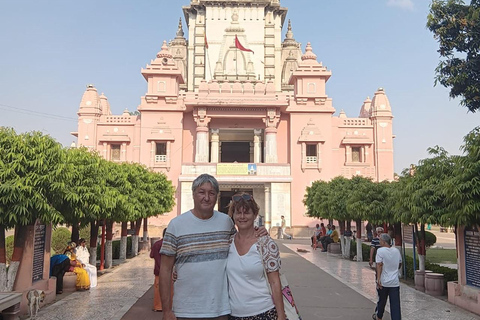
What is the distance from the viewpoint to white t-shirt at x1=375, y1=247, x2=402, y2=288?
6.67m

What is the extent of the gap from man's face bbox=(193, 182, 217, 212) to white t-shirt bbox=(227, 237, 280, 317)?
1.45ft

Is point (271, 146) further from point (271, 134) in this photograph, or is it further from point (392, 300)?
point (392, 300)

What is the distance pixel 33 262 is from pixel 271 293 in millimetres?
7024

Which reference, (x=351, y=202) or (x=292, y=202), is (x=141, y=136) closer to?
(x=292, y=202)

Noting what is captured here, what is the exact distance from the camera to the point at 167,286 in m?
3.31

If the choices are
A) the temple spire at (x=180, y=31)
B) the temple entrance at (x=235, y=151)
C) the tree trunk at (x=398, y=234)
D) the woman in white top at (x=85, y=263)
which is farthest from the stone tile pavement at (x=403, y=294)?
the temple spire at (x=180, y=31)

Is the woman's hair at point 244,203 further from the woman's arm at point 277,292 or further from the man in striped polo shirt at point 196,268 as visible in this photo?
the woman's arm at point 277,292

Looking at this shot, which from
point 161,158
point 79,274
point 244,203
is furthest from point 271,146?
point 244,203

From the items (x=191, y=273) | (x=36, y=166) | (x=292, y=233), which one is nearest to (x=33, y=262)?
(x=36, y=166)

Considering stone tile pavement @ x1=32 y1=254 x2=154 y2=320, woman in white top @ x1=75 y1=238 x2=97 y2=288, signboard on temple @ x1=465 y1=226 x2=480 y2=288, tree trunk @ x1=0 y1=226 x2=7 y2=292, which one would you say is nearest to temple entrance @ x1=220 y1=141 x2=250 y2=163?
stone tile pavement @ x1=32 y1=254 x2=154 y2=320

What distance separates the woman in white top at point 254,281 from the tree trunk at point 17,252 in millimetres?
6475

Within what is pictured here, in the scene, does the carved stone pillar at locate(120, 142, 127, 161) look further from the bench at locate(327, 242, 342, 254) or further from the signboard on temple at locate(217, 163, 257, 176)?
the bench at locate(327, 242, 342, 254)

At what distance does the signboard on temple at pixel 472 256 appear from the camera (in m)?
8.72

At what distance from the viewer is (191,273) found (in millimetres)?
3326
